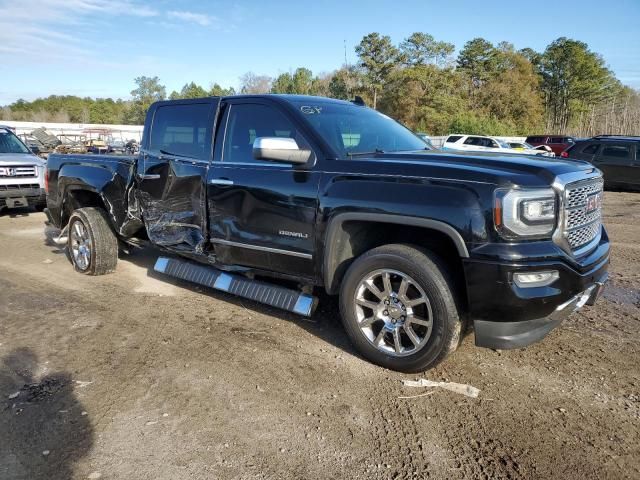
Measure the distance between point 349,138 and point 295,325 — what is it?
172 cm

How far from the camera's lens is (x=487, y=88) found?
2205 inches

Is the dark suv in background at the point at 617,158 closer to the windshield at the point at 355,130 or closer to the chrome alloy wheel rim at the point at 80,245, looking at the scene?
the windshield at the point at 355,130

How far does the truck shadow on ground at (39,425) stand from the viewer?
2623 millimetres

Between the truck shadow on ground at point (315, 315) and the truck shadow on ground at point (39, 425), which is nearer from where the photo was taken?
the truck shadow on ground at point (39, 425)

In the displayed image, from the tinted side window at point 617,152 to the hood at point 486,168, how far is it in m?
13.5

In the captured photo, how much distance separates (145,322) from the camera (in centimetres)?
465

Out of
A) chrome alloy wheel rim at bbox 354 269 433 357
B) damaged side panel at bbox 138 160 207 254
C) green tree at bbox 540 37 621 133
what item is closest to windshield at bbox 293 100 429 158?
chrome alloy wheel rim at bbox 354 269 433 357

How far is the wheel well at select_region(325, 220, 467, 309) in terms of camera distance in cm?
357

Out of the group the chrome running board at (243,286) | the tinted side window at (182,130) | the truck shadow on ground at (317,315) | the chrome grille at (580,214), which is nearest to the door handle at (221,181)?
the tinted side window at (182,130)

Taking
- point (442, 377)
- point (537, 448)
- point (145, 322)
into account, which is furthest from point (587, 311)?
point (145, 322)

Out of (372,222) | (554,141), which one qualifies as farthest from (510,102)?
(372,222)

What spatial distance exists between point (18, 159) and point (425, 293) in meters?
9.96

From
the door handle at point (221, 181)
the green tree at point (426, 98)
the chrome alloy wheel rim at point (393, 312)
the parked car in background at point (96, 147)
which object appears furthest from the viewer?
the green tree at point (426, 98)

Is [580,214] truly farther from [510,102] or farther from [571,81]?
[571,81]
